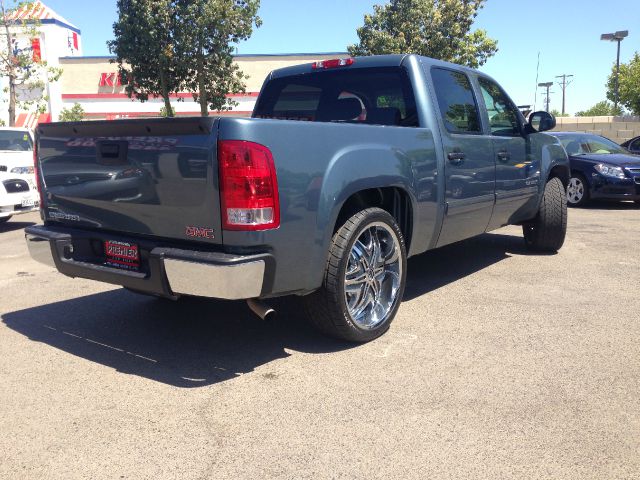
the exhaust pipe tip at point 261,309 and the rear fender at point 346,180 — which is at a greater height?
the rear fender at point 346,180

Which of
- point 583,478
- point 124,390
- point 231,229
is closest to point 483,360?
point 583,478

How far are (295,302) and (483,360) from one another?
5.83 ft

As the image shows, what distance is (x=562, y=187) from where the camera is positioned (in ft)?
21.8

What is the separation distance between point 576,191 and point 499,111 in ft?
22.1

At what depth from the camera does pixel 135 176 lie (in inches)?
131

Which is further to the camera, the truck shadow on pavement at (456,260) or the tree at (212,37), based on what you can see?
the tree at (212,37)

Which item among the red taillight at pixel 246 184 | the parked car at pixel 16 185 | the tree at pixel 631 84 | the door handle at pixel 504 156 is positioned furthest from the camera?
the tree at pixel 631 84

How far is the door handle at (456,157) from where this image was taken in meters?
4.48

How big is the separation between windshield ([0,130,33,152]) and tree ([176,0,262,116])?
14.3 m

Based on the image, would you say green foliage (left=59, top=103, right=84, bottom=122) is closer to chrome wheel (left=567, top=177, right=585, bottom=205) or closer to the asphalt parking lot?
chrome wheel (left=567, top=177, right=585, bottom=205)

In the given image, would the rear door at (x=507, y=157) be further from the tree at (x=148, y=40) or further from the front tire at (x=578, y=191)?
the tree at (x=148, y=40)

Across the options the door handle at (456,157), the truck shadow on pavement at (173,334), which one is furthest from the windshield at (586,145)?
the door handle at (456,157)

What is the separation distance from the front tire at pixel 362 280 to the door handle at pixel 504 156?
1.73 metres

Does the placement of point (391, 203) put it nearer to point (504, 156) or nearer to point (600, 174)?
point (504, 156)
